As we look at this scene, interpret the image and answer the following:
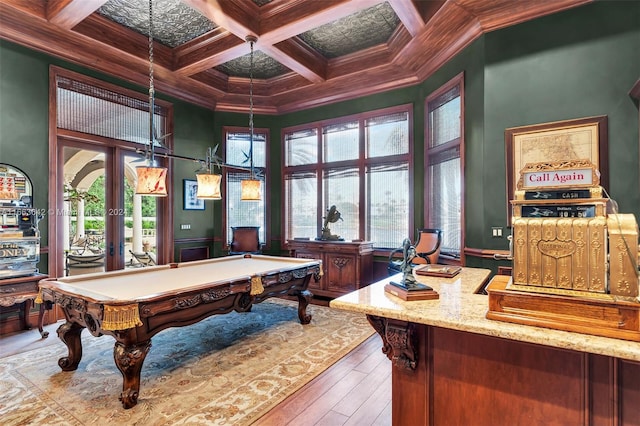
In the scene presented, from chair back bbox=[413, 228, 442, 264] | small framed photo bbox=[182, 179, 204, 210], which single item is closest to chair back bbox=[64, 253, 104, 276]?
small framed photo bbox=[182, 179, 204, 210]

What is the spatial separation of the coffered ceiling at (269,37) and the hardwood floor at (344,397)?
3.80m

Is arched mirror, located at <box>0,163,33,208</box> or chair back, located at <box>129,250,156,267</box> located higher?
arched mirror, located at <box>0,163,33,208</box>

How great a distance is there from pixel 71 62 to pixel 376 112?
4.62 metres

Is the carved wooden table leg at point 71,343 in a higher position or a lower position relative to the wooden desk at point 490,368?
lower

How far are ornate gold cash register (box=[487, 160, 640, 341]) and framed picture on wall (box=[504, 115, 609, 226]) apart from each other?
6.57ft

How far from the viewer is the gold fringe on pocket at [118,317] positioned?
217 centimetres

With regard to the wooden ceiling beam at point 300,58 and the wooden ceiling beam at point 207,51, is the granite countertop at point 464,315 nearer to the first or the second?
the wooden ceiling beam at point 300,58

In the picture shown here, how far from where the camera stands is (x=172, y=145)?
5727mm

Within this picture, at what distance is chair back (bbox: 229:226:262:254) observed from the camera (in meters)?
6.01

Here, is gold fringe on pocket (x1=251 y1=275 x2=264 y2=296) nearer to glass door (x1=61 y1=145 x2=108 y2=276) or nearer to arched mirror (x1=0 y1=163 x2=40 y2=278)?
arched mirror (x1=0 y1=163 x2=40 y2=278)

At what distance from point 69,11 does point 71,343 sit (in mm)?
3647

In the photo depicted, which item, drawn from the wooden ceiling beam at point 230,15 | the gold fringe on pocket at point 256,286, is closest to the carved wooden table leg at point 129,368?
the gold fringe on pocket at point 256,286

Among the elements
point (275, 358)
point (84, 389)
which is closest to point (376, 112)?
point (275, 358)

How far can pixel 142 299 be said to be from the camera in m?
2.32
